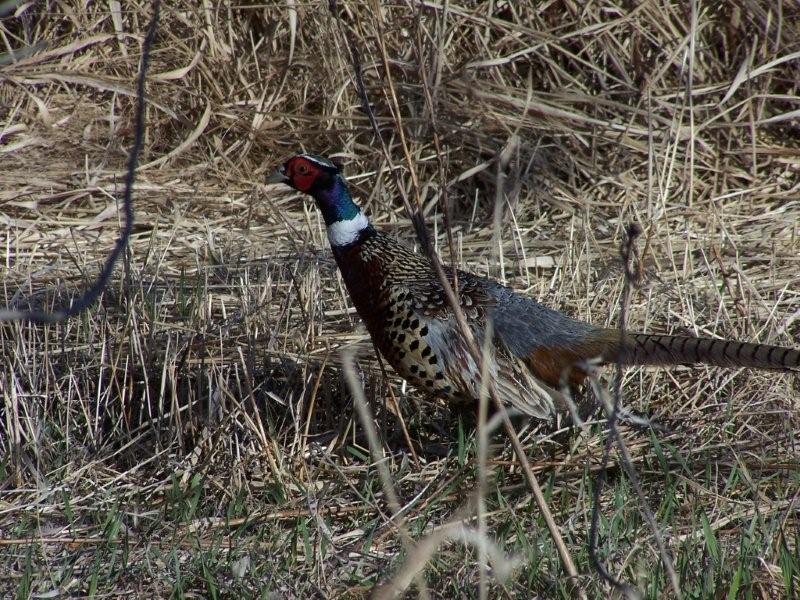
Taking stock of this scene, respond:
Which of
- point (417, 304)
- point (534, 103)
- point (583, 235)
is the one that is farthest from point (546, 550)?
point (534, 103)

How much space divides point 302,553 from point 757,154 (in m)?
3.30

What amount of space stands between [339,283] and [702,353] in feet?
5.41

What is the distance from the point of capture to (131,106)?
214 inches

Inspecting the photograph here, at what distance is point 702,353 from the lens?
Result: 3072mm

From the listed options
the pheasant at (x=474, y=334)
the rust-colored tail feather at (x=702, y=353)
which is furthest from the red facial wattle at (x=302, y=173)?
the rust-colored tail feather at (x=702, y=353)

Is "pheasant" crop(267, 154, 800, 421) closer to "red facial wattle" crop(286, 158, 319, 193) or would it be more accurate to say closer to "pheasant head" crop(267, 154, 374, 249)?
"pheasant head" crop(267, 154, 374, 249)

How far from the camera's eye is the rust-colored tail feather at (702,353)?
2.87 m

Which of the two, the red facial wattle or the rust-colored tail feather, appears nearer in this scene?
the rust-colored tail feather

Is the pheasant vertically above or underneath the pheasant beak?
underneath

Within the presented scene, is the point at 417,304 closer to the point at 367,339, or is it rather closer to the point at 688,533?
the point at 367,339

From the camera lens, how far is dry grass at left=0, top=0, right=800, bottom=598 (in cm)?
282

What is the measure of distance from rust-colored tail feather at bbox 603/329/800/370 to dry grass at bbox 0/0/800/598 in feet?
1.01

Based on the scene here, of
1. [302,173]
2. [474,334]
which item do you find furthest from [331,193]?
[474,334]

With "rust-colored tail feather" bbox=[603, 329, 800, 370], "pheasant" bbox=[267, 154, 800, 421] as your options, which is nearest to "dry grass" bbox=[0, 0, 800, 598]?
"pheasant" bbox=[267, 154, 800, 421]
